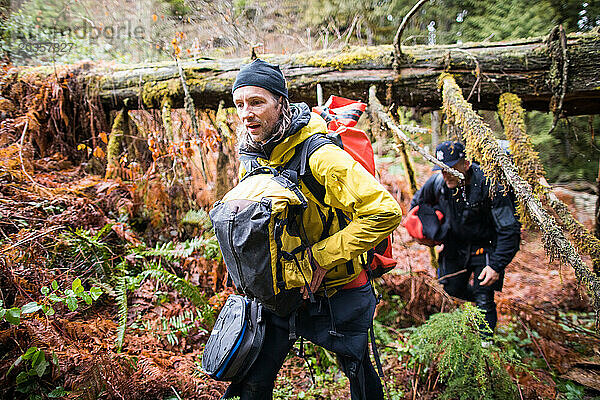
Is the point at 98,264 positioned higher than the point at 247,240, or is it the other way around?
the point at 247,240

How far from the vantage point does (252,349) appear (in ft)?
7.77

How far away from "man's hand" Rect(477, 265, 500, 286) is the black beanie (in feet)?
10.4

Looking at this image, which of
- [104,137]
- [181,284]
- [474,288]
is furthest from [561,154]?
[104,137]

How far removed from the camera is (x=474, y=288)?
4.35m

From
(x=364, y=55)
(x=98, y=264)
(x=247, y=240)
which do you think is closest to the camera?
(x=247, y=240)

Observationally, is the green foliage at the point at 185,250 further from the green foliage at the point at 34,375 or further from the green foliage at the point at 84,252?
the green foliage at the point at 34,375

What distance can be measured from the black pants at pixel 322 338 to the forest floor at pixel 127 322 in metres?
0.93

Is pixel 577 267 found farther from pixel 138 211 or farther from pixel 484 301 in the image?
pixel 138 211

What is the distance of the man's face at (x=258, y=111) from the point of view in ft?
7.98

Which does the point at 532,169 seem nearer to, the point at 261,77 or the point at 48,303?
the point at 261,77

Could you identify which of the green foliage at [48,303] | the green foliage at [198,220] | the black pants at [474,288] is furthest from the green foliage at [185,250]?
the black pants at [474,288]

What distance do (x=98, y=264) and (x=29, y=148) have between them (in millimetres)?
2330

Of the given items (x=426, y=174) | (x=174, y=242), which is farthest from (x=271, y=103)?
(x=426, y=174)

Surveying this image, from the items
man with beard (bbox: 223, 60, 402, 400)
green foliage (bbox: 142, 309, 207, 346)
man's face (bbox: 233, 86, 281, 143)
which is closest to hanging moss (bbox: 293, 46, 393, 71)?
man with beard (bbox: 223, 60, 402, 400)
